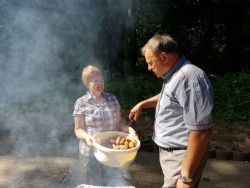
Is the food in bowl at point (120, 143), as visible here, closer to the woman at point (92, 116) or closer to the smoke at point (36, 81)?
the woman at point (92, 116)

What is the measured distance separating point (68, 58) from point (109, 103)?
6.75m

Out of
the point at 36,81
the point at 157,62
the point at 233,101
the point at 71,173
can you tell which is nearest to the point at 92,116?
the point at 157,62

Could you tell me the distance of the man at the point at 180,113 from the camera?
7.10 ft

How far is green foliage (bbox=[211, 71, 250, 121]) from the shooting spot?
24.2 feet

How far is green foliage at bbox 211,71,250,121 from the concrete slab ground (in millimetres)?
2199

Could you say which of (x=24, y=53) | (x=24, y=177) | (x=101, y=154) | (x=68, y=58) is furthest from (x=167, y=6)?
(x=101, y=154)

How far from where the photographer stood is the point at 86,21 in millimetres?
9758

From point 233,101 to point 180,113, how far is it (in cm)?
569

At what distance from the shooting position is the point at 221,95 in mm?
7812

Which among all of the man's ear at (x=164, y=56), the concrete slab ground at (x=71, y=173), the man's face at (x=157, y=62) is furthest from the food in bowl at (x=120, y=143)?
the concrete slab ground at (x=71, y=173)

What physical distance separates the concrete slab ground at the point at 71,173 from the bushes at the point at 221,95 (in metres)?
2.23

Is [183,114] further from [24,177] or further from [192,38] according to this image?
[192,38]

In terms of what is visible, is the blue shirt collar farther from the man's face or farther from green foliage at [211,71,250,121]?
green foliage at [211,71,250,121]

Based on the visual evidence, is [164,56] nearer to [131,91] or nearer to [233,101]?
[131,91]
